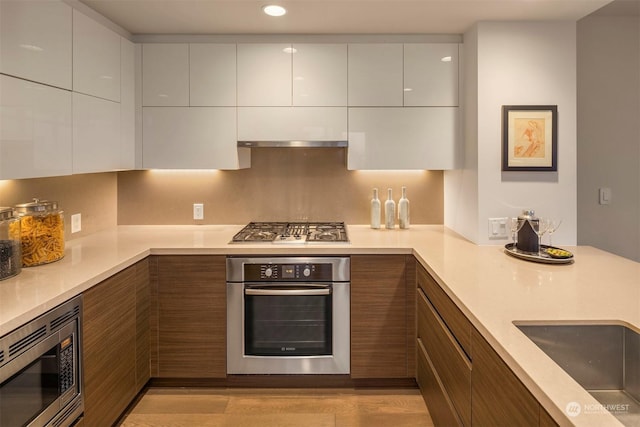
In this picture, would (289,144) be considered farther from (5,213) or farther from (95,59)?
(5,213)

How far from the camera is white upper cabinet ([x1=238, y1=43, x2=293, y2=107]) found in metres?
3.06

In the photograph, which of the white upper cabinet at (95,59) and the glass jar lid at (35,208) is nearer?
the glass jar lid at (35,208)

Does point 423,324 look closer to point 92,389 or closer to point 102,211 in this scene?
point 92,389

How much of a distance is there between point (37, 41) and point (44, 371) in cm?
141

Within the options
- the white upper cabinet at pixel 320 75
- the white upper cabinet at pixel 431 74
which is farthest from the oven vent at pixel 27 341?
the white upper cabinet at pixel 431 74

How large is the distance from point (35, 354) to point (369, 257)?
175cm

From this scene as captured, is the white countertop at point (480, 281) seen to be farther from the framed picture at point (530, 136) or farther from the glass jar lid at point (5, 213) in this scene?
the framed picture at point (530, 136)

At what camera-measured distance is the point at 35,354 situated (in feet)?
5.42

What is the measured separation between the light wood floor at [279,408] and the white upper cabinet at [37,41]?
183 centimetres

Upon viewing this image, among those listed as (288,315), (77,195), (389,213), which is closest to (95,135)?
(77,195)

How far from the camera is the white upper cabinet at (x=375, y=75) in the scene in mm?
3062

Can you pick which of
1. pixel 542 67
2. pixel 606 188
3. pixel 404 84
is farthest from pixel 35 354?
pixel 606 188

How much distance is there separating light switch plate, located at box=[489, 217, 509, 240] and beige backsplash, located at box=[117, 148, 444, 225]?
2.41ft

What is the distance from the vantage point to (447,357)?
200cm
